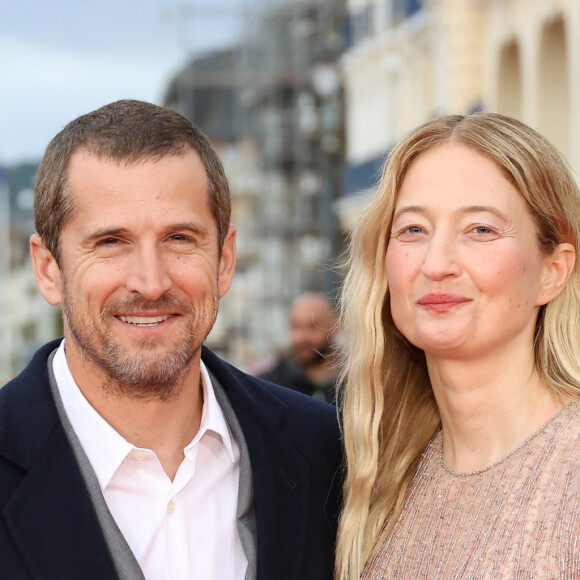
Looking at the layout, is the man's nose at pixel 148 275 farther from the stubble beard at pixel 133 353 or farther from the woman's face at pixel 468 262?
the woman's face at pixel 468 262

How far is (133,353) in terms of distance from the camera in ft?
10.4

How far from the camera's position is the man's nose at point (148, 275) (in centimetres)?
312

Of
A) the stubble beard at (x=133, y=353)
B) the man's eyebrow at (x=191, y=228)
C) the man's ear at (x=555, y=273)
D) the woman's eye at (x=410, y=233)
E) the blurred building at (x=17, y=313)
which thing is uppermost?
the man's eyebrow at (x=191, y=228)

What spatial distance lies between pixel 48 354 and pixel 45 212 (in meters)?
0.41

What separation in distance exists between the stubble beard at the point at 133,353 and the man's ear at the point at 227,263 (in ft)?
0.89

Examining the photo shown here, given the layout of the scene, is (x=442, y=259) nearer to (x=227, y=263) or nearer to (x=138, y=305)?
(x=227, y=263)

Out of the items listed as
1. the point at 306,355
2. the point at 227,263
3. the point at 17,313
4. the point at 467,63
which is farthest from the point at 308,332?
the point at 17,313

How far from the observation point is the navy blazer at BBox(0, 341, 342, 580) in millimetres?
2920

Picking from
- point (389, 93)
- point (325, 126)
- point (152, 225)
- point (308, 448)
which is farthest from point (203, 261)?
point (325, 126)

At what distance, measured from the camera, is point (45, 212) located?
129 inches

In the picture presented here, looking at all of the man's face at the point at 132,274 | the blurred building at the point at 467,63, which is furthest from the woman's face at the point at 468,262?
the blurred building at the point at 467,63

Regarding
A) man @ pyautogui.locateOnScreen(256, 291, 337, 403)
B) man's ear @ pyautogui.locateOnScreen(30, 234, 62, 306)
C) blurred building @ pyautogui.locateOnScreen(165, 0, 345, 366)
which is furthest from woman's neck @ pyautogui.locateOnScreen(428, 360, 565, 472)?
blurred building @ pyautogui.locateOnScreen(165, 0, 345, 366)

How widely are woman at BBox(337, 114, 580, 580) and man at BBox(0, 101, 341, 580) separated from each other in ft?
1.13

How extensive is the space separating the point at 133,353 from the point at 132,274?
8.1 inches
